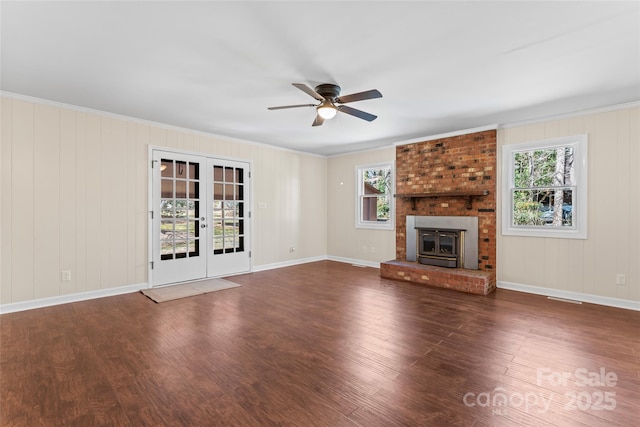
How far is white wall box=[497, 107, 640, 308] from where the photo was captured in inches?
152

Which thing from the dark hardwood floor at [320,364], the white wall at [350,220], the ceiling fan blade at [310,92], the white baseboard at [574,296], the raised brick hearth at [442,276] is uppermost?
the ceiling fan blade at [310,92]

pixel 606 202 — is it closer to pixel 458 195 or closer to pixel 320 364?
pixel 458 195

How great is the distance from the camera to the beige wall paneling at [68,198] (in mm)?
4043

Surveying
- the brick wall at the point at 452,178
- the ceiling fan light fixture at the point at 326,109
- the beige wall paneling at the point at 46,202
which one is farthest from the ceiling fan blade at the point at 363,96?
the beige wall paneling at the point at 46,202

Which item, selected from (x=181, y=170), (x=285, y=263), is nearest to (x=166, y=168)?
(x=181, y=170)

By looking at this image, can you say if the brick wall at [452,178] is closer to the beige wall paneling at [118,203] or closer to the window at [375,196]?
the window at [375,196]

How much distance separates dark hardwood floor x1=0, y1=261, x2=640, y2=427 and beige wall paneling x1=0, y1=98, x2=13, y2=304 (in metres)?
0.43

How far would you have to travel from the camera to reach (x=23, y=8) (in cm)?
211

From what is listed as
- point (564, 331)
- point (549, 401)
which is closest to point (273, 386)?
point (549, 401)

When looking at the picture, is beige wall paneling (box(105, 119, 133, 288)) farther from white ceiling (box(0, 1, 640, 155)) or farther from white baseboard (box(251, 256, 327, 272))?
white baseboard (box(251, 256, 327, 272))

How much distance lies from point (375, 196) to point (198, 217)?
12.1 feet

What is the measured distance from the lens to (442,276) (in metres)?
4.86

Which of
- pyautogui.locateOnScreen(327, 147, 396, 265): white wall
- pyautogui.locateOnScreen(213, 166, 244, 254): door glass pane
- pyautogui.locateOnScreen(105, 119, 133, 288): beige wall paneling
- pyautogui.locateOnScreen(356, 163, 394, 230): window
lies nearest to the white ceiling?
pyautogui.locateOnScreen(105, 119, 133, 288): beige wall paneling

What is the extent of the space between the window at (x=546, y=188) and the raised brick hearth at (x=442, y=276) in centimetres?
91
